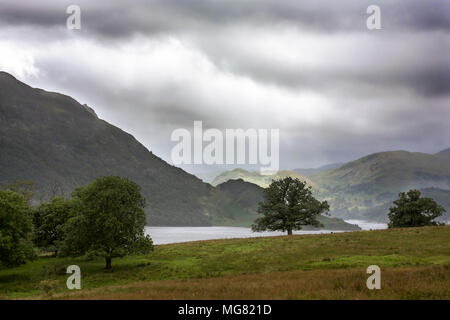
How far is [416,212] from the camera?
79.9 m

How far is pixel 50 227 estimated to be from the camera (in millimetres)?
61156

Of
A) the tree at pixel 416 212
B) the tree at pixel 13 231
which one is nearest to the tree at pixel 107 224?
the tree at pixel 13 231

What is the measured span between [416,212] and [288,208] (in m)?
30.0

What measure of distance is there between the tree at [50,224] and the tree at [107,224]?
45.8ft

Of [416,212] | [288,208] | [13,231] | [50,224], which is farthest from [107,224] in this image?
[416,212]

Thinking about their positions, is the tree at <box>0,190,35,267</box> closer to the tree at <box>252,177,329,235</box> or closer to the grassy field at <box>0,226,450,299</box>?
the grassy field at <box>0,226,450,299</box>

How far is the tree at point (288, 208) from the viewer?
69750mm

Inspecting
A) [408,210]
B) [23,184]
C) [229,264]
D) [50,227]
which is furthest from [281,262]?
[23,184]

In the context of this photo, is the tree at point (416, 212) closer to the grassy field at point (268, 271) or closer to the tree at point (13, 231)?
the grassy field at point (268, 271)

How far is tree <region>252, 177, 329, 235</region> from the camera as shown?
229 feet

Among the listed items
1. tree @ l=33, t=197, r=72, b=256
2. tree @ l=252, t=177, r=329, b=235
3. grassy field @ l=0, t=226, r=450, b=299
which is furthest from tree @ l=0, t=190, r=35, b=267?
tree @ l=252, t=177, r=329, b=235

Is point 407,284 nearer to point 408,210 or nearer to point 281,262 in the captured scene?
point 281,262

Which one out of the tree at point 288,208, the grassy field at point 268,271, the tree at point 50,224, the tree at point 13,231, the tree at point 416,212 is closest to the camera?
the grassy field at point 268,271

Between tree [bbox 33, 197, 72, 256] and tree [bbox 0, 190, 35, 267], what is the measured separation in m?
11.8
